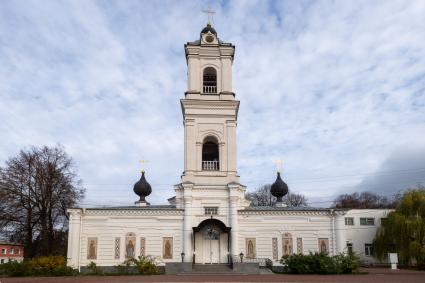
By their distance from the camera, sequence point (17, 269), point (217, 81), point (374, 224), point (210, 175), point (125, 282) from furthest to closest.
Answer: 1. point (374, 224)
2. point (217, 81)
3. point (210, 175)
4. point (17, 269)
5. point (125, 282)

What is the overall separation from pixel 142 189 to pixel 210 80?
1011 centimetres

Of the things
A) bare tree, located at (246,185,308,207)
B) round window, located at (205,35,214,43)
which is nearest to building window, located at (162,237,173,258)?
round window, located at (205,35,214,43)

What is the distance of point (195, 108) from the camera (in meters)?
33.1

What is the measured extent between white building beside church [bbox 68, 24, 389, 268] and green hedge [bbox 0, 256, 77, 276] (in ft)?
6.81

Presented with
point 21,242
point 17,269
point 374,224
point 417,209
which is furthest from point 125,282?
point 374,224

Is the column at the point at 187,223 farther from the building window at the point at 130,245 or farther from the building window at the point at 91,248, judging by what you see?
the building window at the point at 91,248

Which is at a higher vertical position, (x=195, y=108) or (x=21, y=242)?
(x=195, y=108)

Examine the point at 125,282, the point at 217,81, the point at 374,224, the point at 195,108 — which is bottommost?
the point at 125,282

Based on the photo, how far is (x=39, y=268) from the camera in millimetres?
26984

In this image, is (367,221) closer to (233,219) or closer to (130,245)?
(233,219)

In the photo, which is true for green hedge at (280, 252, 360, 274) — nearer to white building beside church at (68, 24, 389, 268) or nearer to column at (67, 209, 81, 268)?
white building beside church at (68, 24, 389, 268)

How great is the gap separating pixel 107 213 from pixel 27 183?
812 centimetres

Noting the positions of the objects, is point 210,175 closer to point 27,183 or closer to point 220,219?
point 220,219

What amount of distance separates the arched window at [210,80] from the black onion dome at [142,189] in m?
8.84
